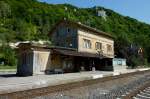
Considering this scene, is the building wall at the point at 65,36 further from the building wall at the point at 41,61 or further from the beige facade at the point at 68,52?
the building wall at the point at 41,61

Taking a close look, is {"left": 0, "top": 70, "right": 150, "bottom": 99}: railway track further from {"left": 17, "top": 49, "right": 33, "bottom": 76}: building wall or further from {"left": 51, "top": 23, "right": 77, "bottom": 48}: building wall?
{"left": 51, "top": 23, "right": 77, "bottom": 48}: building wall

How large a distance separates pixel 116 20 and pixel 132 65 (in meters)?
69.6

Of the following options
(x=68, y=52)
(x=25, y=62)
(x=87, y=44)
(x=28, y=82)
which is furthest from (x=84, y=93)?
(x=87, y=44)

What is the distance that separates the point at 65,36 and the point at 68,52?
845 cm

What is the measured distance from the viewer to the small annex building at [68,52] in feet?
115

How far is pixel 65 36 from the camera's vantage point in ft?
160

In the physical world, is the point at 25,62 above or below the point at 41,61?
below

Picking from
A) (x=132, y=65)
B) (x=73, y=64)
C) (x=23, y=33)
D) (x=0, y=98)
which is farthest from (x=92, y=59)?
(x=23, y=33)

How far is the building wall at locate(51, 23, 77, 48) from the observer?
47.3 m

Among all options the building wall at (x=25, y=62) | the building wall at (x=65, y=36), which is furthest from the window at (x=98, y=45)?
the building wall at (x=25, y=62)

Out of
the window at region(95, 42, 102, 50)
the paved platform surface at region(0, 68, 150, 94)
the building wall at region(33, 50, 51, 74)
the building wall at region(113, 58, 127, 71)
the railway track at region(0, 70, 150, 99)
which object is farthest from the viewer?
the window at region(95, 42, 102, 50)

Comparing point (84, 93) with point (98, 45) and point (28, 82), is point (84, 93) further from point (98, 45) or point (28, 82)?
point (98, 45)

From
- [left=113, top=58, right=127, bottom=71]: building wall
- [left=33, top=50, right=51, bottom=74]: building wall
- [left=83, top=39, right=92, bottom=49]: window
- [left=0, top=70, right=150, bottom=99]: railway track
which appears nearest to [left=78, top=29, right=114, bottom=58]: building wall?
[left=83, top=39, right=92, bottom=49]: window

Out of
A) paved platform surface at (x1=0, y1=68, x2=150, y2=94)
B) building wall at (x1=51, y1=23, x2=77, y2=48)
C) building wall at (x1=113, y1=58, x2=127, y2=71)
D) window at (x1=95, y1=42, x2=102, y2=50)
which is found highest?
building wall at (x1=51, y1=23, x2=77, y2=48)
